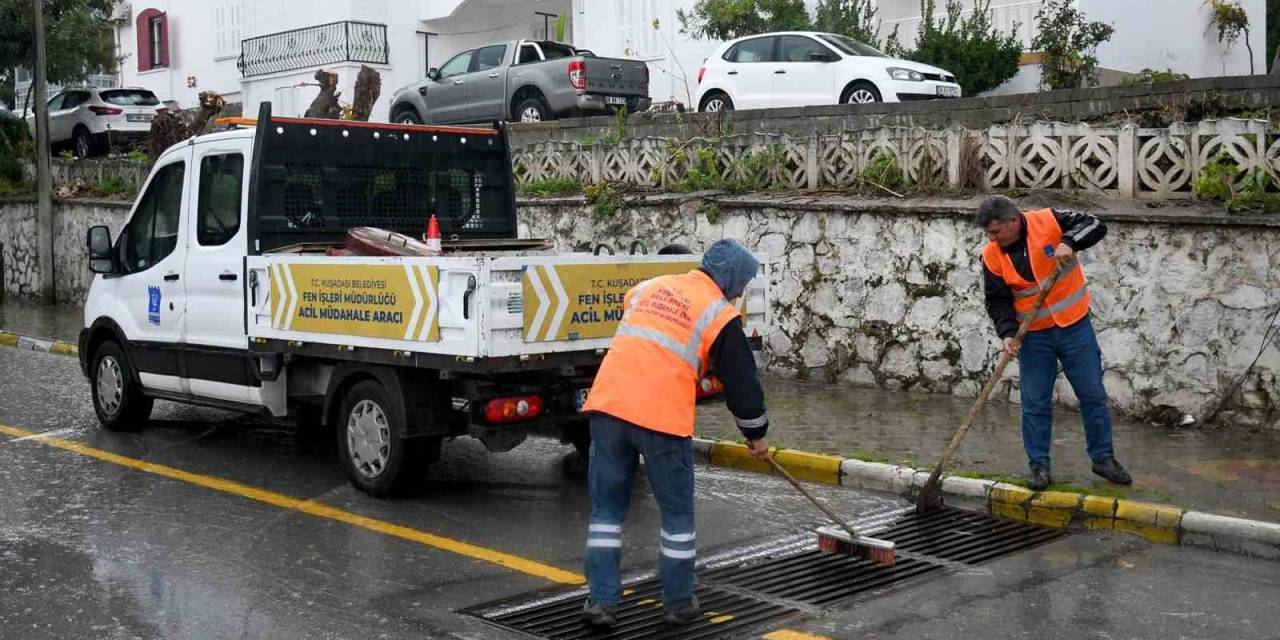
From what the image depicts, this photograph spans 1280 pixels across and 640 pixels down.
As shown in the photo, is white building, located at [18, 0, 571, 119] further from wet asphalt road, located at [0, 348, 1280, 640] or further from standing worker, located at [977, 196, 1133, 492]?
standing worker, located at [977, 196, 1133, 492]

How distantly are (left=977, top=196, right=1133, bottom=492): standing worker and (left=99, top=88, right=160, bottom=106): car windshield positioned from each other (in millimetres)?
23744

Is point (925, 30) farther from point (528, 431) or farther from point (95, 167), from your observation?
point (528, 431)

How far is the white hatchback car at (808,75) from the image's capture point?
56.5 feet

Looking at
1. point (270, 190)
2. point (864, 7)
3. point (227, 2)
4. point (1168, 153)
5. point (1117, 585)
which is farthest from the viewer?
point (227, 2)

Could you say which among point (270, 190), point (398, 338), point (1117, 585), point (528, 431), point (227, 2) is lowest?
point (1117, 585)

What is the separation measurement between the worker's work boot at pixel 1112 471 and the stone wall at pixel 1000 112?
4.34 metres

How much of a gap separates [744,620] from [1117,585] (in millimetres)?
1856

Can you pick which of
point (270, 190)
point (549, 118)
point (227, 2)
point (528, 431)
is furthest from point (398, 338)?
point (227, 2)

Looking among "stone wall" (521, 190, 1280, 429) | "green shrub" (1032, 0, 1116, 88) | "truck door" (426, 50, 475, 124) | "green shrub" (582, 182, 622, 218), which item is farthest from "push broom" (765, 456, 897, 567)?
"green shrub" (1032, 0, 1116, 88)

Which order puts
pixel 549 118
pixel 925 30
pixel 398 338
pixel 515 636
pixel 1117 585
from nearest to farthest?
pixel 515 636 < pixel 1117 585 < pixel 398 338 < pixel 549 118 < pixel 925 30

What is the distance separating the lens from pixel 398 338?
7.81m

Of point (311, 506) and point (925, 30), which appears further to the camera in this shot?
point (925, 30)

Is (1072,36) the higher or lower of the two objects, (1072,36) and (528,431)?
the higher

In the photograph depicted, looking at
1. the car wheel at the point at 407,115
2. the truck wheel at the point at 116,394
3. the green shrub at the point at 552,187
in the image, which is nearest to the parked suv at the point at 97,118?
the car wheel at the point at 407,115
